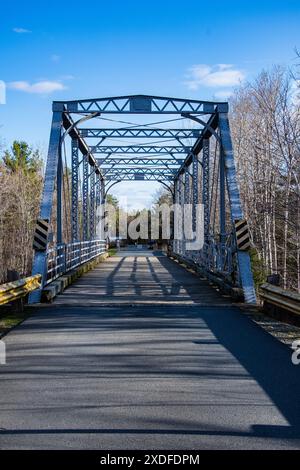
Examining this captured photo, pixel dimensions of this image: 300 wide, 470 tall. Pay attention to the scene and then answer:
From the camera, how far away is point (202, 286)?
16.1 metres

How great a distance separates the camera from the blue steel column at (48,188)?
490 inches

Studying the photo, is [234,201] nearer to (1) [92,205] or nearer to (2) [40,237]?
(2) [40,237]

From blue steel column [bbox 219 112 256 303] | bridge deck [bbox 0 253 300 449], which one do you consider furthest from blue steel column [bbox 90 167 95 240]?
bridge deck [bbox 0 253 300 449]

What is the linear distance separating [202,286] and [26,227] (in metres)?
31.3

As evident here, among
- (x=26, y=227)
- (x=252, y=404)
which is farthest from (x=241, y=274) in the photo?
(x=26, y=227)

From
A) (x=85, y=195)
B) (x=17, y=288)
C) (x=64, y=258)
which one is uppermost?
(x=85, y=195)

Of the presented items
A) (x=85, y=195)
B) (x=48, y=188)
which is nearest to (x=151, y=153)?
(x=85, y=195)

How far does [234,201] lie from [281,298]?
16.0 feet

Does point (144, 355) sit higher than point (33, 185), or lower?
lower

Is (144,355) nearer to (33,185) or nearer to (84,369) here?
(84,369)

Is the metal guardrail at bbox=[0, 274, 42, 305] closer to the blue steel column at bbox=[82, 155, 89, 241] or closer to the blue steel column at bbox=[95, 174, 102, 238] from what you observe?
the blue steel column at bbox=[82, 155, 89, 241]

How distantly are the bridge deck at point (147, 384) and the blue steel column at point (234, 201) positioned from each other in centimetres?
205

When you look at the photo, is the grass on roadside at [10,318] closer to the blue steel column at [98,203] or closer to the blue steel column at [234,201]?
the blue steel column at [234,201]

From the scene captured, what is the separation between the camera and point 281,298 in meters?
9.14
